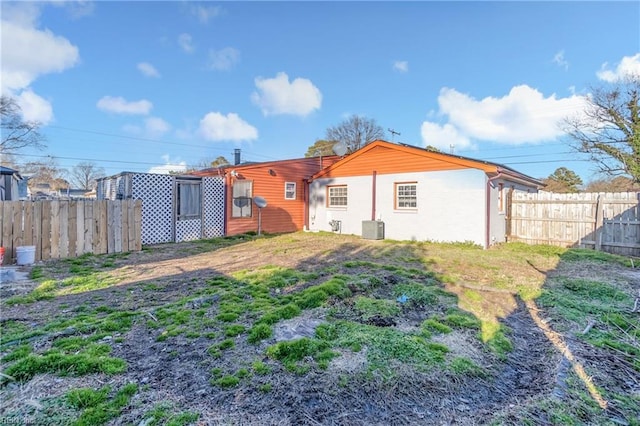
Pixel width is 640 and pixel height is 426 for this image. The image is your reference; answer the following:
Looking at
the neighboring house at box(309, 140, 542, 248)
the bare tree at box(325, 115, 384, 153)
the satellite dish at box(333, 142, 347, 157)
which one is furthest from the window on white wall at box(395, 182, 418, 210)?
the bare tree at box(325, 115, 384, 153)

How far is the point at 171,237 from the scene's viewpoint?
11.3 m

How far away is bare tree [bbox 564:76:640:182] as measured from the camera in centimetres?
1655

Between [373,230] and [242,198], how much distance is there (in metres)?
5.64

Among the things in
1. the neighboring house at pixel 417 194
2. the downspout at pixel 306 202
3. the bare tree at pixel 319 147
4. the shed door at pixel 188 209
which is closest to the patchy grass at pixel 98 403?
the shed door at pixel 188 209

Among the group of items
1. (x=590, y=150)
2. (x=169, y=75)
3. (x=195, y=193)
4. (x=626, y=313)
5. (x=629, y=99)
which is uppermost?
(x=169, y=75)

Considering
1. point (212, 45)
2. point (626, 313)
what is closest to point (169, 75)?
point (212, 45)

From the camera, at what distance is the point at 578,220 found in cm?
999

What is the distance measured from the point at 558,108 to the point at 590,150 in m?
3.04

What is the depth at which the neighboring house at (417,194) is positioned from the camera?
1034 centimetres

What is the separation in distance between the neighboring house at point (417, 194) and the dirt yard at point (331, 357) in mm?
4460

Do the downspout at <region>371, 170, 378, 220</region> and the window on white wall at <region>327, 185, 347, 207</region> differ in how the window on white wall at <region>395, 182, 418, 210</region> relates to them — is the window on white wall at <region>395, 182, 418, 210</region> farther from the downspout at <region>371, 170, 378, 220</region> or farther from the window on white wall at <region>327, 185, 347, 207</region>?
the window on white wall at <region>327, 185, 347, 207</region>

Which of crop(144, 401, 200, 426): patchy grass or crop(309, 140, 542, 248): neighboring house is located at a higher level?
crop(309, 140, 542, 248): neighboring house

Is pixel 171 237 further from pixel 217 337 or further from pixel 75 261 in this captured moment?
pixel 217 337

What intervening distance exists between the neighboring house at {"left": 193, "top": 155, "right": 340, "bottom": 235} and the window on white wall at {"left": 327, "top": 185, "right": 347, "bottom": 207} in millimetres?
1498
